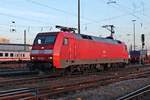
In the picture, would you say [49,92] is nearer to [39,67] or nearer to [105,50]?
[39,67]

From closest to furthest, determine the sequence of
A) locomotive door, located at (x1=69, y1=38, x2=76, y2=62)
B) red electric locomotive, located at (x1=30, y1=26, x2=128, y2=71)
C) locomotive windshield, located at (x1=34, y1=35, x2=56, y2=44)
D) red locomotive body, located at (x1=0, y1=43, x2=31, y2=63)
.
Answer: red electric locomotive, located at (x1=30, y1=26, x2=128, y2=71)
locomotive windshield, located at (x1=34, y1=35, x2=56, y2=44)
locomotive door, located at (x1=69, y1=38, x2=76, y2=62)
red locomotive body, located at (x1=0, y1=43, x2=31, y2=63)

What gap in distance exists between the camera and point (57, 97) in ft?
47.1

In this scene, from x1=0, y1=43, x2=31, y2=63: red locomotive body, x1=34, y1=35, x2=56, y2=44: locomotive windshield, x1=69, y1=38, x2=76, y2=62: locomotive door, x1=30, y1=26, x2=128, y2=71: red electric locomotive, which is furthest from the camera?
x1=0, y1=43, x2=31, y2=63: red locomotive body

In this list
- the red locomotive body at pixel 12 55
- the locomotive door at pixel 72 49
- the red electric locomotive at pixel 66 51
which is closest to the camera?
the red electric locomotive at pixel 66 51

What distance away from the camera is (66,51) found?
2469 centimetres

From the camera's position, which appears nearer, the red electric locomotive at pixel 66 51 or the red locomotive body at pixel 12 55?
the red electric locomotive at pixel 66 51

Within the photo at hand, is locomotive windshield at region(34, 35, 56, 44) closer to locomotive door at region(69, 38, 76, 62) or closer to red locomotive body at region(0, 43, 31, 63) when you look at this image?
locomotive door at region(69, 38, 76, 62)

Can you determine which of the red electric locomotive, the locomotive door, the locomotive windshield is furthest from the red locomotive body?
the locomotive door

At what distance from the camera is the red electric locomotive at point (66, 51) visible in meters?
23.7

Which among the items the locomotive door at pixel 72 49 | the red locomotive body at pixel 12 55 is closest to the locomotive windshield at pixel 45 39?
the locomotive door at pixel 72 49

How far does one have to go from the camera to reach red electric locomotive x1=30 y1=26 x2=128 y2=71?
77.7ft

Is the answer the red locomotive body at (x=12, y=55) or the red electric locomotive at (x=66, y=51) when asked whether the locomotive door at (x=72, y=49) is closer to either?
the red electric locomotive at (x=66, y=51)

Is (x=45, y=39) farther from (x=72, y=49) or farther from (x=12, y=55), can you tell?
(x=12, y=55)

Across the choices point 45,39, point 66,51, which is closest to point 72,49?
point 66,51
